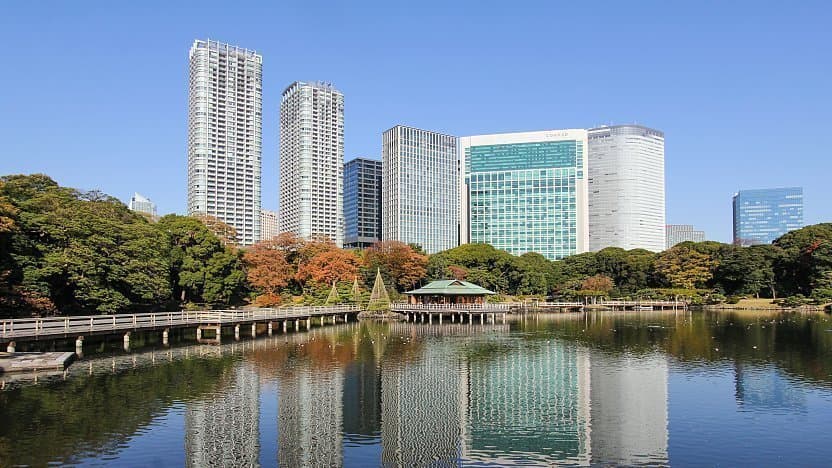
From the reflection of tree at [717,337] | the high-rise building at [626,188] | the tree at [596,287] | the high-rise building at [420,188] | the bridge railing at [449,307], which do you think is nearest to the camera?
the reflection of tree at [717,337]

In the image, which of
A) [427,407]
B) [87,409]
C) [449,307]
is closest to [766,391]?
[427,407]

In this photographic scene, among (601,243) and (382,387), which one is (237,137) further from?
(382,387)

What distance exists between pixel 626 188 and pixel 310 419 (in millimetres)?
164597

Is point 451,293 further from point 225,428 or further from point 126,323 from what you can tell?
point 225,428

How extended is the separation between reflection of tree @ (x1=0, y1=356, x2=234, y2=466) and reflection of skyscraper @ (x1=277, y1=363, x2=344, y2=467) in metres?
3.80

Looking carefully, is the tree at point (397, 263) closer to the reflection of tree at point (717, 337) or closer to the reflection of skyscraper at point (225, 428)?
the reflection of tree at point (717, 337)

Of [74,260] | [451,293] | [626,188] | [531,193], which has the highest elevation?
[626,188]

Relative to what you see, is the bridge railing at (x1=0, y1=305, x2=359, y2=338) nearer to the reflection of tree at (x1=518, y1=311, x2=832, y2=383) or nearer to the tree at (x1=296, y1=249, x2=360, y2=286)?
the tree at (x1=296, y1=249, x2=360, y2=286)

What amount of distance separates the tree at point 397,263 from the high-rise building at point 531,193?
70.8 m

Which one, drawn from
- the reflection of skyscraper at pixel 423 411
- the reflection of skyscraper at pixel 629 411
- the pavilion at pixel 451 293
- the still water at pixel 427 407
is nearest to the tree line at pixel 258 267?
the still water at pixel 427 407

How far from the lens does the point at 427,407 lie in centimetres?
2366

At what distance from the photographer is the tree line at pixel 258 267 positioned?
36844 millimetres

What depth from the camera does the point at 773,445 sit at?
61.0ft

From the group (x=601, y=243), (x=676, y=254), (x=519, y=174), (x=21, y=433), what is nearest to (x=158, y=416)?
(x=21, y=433)
